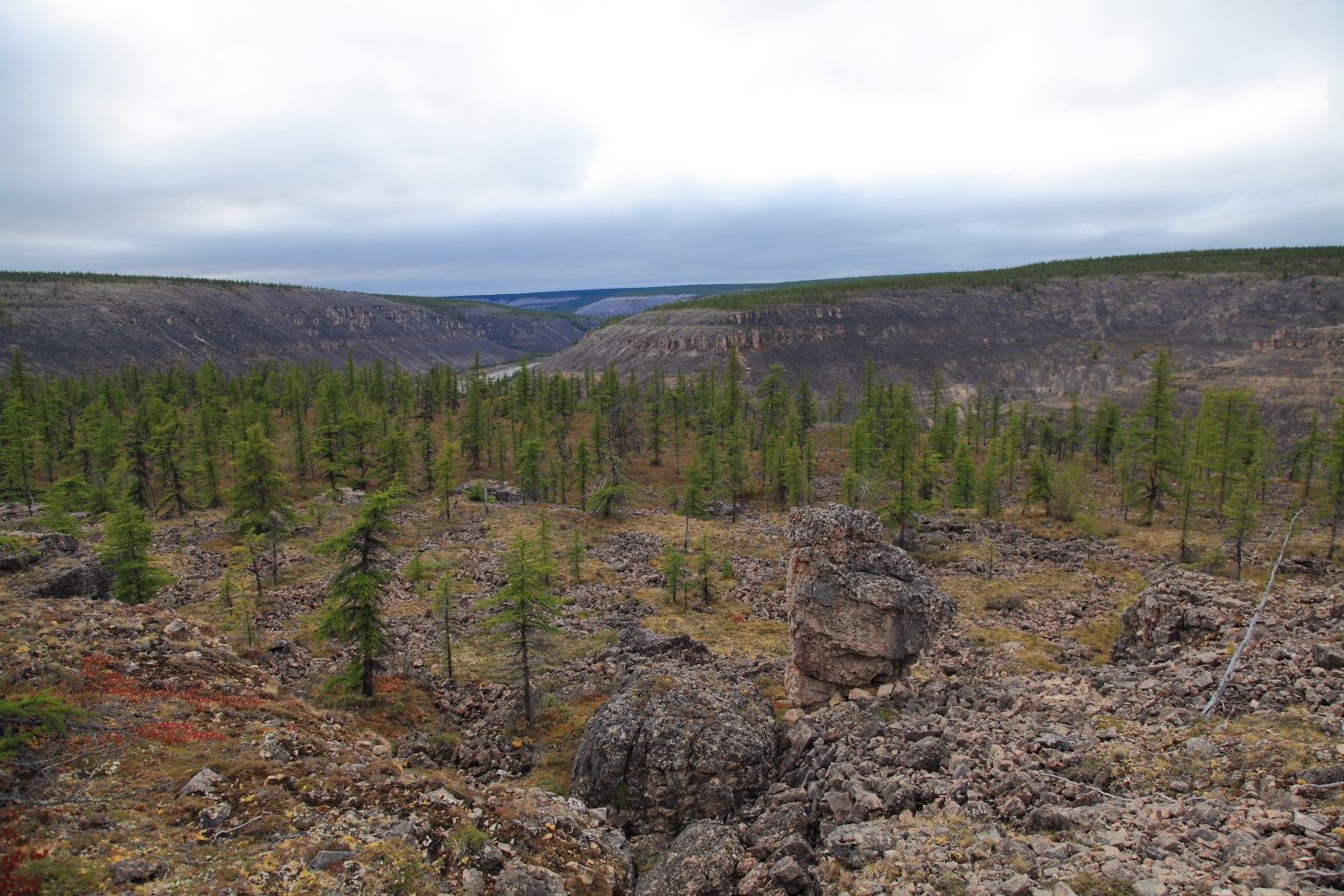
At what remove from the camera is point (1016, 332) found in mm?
179000

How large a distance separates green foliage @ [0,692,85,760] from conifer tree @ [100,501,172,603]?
48.0 feet

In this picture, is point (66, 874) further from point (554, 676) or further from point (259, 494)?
point (259, 494)

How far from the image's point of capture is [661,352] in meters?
174

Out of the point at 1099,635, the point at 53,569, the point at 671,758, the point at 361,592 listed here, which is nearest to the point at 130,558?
the point at 53,569

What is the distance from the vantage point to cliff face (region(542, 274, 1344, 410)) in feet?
522

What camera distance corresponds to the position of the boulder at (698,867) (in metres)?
13.0

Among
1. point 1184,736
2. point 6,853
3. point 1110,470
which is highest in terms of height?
point 6,853

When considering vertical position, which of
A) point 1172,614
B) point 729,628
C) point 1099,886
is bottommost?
point 729,628

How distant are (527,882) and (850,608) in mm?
12008

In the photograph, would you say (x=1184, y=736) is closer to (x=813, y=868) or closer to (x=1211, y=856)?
(x=1211, y=856)

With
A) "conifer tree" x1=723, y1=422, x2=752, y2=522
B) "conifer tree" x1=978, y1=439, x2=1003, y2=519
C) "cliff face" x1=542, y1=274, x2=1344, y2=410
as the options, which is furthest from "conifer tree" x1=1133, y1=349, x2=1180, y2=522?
"cliff face" x1=542, y1=274, x2=1344, y2=410

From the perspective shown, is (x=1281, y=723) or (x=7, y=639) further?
(x=7, y=639)

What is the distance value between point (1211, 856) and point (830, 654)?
1102 centimetres

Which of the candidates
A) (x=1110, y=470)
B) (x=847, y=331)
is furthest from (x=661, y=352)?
(x=1110, y=470)
